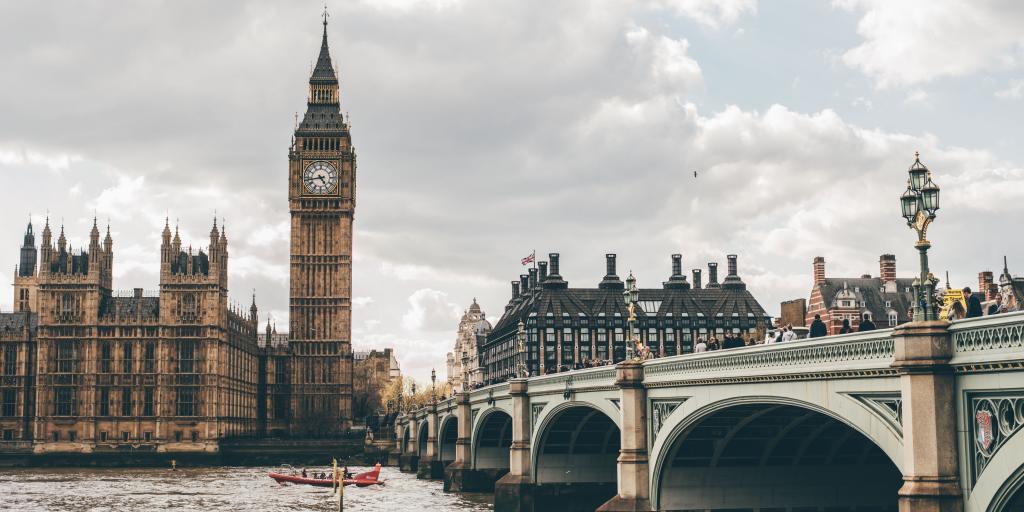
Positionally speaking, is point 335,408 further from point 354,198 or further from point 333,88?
point 333,88

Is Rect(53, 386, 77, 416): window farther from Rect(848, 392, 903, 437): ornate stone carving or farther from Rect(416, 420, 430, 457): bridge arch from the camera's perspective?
Rect(848, 392, 903, 437): ornate stone carving

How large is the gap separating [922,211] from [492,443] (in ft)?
196

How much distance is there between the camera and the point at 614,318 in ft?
498

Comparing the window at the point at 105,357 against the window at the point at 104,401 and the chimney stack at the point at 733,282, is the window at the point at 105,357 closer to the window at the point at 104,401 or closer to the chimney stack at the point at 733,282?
the window at the point at 104,401

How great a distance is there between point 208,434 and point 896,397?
119m

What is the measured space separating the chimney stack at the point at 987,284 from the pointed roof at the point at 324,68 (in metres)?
99.1

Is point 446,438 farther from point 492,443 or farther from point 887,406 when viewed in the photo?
point 887,406

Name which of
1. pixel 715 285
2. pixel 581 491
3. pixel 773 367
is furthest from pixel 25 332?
pixel 773 367

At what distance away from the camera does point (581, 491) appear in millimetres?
56500

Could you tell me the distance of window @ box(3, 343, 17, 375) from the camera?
136625 millimetres

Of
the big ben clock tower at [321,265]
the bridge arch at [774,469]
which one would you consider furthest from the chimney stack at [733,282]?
the bridge arch at [774,469]

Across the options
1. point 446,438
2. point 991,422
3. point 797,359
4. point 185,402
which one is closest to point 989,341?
point 991,422

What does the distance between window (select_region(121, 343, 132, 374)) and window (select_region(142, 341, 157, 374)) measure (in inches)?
58.7

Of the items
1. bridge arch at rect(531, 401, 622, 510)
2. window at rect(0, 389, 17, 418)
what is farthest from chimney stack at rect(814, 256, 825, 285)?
window at rect(0, 389, 17, 418)
